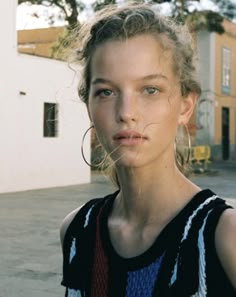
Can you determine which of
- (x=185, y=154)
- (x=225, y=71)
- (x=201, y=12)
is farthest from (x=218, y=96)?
(x=185, y=154)

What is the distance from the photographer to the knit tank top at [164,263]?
1.15 metres

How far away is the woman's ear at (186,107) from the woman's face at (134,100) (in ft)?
0.15

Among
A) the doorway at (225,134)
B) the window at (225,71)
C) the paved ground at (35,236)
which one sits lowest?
the paved ground at (35,236)

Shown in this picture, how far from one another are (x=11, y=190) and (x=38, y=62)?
336cm

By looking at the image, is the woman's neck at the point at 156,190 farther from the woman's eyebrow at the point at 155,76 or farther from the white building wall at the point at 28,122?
the white building wall at the point at 28,122

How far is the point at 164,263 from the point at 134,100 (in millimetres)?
319

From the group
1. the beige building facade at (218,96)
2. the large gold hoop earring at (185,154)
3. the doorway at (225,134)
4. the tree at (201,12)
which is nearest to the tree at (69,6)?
the tree at (201,12)

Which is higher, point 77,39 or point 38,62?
point 38,62

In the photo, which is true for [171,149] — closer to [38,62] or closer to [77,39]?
[77,39]

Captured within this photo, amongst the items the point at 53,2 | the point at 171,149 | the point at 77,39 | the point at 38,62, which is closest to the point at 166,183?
the point at 171,149

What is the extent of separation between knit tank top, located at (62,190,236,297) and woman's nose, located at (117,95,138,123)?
209 mm

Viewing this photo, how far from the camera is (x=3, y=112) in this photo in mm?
15203

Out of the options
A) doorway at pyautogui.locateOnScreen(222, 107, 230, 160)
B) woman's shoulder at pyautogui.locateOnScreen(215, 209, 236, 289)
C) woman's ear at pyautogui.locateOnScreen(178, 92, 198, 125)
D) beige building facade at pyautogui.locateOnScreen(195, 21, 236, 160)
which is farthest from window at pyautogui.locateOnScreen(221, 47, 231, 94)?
woman's shoulder at pyautogui.locateOnScreen(215, 209, 236, 289)

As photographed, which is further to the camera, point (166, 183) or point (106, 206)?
point (106, 206)
